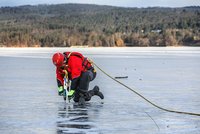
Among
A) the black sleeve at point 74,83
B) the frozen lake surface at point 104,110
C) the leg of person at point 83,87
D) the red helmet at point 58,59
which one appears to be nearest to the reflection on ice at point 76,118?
the frozen lake surface at point 104,110

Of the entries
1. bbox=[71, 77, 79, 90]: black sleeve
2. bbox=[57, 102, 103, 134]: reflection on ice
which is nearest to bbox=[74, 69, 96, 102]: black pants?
bbox=[71, 77, 79, 90]: black sleeve

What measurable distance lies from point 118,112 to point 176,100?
231 centimetres

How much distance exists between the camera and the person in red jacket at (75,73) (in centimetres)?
1223

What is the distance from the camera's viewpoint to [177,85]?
656 inches

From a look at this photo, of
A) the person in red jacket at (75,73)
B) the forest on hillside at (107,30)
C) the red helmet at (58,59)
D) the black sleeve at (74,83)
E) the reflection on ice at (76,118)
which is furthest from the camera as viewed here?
the forest on hillside at (107,30)

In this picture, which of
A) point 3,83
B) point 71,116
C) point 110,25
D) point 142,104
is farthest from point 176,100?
point 110,25

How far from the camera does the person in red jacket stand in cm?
1223

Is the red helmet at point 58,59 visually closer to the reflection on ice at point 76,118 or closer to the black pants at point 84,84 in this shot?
the black pants at point 84,84

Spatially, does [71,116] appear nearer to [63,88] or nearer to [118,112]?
[118,112]

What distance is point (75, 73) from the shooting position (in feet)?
40.5

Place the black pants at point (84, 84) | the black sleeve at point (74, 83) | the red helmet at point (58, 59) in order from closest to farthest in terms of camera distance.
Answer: the red helmet at point (58, 59)
the black sleeve at point (74, 83)
the black pants at point (84, 84)

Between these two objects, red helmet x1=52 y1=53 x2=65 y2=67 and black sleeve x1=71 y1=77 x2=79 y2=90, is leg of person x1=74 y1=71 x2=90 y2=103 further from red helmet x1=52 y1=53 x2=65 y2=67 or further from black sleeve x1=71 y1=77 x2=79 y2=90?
red helmet x1=52 y1=53 x2=65 y2=67

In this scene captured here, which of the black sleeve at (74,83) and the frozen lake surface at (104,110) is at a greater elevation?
the black sleeve at (74,83)

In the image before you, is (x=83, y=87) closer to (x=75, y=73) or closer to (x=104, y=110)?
(x=75, y=73)
